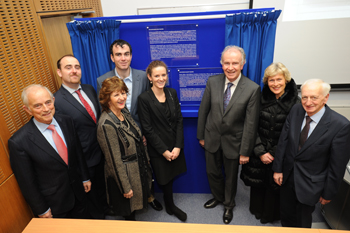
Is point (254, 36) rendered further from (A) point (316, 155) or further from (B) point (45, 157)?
(B) point (45, 157)

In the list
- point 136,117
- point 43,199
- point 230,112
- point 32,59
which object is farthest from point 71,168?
point 230,112

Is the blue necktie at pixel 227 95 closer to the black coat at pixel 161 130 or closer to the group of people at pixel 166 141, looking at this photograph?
the group of people at pixel 166 141

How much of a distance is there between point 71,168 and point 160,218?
4.84ft

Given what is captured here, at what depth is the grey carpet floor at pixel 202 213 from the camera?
2.81 m

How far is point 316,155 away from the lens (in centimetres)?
184

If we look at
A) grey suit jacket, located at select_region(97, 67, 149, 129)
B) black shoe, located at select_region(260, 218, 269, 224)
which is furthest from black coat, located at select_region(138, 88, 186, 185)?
black shoe, located at select_region(260, 218, 269, 224)

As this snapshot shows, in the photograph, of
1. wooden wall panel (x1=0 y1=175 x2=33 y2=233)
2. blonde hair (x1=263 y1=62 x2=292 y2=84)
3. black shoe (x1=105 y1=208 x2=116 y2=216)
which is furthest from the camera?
black shoe (x1=105 y1=208 x2=116 y2=216)

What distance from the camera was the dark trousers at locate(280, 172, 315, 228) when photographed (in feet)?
6.89

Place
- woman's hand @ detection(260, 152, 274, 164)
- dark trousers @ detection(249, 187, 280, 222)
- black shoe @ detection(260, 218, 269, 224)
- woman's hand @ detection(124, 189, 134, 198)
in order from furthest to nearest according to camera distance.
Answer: black shoe @ detection(260, 218, 269, 224) → dark trousers @ detection(249, 187, 280, 222) → woman's hand @ detection(260, 152, 274, 164) → woman's hand @ detection(124, 189, 134, 198)

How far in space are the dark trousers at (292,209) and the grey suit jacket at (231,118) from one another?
500 millimetres

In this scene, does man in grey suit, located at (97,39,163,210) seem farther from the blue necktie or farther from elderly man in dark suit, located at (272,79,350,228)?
elderly man in dark suit, located at (272,79,350,228)

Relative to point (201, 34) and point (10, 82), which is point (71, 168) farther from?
point (201, 34)

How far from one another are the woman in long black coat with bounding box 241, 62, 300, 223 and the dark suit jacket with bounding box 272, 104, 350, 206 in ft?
0.43

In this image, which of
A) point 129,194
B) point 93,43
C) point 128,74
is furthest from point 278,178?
point 93,43
